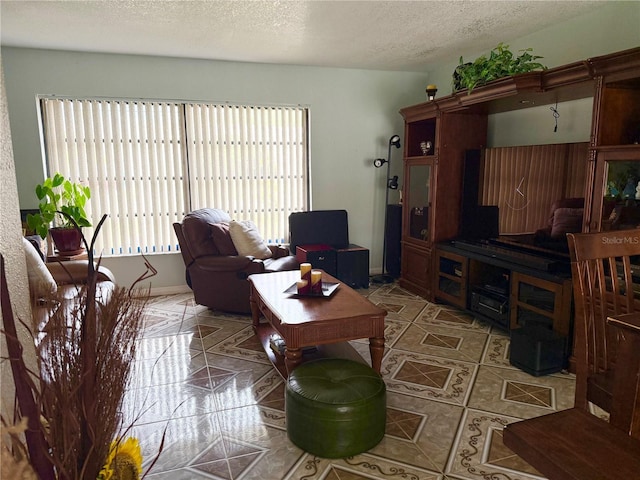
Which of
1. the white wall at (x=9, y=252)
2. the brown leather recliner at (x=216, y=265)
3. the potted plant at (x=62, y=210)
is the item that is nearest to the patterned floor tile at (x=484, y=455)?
the white wall at (x=9, y=252)

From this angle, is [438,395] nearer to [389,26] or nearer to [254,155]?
[389,26]

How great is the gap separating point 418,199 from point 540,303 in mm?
1727

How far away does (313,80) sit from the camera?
16.2ft

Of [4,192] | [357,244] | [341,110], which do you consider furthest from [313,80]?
[4,192]

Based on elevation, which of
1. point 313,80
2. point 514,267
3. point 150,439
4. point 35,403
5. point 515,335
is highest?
point 313,80

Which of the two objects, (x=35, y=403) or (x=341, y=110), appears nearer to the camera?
(x=35, y=403)

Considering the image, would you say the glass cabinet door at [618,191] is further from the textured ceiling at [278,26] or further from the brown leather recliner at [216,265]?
the brown leather recliner at [216,265]

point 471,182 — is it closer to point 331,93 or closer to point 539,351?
point 539,351

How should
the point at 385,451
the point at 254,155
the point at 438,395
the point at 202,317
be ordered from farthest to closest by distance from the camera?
1. the point at 254,155
2. the point at 202,317
3. the point at 438,395
4. the point at 385,451

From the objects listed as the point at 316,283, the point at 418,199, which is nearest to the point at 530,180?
the point at 418,199

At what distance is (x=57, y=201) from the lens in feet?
13.2

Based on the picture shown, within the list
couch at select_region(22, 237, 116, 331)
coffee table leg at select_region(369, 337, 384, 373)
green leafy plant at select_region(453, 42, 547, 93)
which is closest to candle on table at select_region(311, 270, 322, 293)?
coffee table leg at select_region(369, 337, 384, 373)

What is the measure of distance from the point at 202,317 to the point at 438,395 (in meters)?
2.28

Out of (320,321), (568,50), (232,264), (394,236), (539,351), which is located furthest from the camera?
(394,236)
